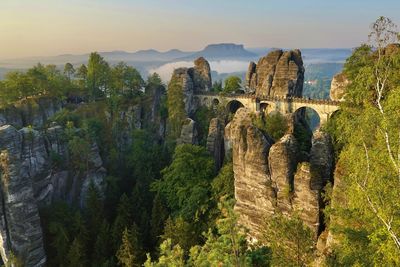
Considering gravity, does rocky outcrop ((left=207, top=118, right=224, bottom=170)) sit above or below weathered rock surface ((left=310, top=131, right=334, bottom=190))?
below

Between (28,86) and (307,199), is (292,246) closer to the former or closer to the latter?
(307,199)

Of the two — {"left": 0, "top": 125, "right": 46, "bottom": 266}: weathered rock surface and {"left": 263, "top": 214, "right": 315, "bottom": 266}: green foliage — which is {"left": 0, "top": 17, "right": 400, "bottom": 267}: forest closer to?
{"left": 263, "top": 214, "right": 315, "bottom": 266}: green foliage

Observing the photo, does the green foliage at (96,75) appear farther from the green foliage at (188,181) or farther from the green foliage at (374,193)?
the green foliage at (374,193)

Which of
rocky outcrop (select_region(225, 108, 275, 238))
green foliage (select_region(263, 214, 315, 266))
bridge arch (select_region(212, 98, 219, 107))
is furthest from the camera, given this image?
bridge arch (select_region(212, 98, 219, 107))

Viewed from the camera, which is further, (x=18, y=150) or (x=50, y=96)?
(x=50, y=96)

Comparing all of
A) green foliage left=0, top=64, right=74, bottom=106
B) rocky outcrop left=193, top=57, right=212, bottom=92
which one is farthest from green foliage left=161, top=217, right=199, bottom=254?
rocky outcrop left=193, top=57, right=212, bottom=92

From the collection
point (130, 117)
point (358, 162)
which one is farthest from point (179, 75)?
point (358, 162)

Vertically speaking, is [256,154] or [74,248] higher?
[256,154]

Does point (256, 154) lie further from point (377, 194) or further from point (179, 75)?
point (179, 75)
